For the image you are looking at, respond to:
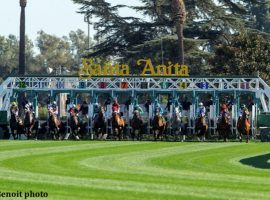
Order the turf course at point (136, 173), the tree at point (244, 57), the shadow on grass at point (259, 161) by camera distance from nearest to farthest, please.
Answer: the turf course at point (136, 173) < the shadow on grass at point (259, 161) < the tree at point (244, 57)

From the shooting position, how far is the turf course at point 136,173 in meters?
15.9

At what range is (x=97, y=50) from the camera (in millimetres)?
69500

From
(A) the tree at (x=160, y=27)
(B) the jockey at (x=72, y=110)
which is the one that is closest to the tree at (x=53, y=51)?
(A) the tree at (x=160, y=27)

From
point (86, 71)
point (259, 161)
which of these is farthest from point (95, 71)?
point (259, 161)

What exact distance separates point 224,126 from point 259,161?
15425 mm

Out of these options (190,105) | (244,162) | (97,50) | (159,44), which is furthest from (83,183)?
(97,50)

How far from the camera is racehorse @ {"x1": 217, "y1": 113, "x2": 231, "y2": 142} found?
40000 mm

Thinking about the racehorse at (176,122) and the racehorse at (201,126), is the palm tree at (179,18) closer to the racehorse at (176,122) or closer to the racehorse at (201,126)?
the racehorse at (176,122)

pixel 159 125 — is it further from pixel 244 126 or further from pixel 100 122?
pixel 244 126

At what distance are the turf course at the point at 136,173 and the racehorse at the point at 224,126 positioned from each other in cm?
1072

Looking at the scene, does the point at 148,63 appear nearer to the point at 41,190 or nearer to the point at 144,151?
the point at 144,151

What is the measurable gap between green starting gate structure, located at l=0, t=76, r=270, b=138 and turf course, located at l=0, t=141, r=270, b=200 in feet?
48.1

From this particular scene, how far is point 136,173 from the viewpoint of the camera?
19.8 metres

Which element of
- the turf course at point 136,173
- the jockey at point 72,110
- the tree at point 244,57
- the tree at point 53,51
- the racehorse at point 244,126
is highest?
the tree at point 53,51
